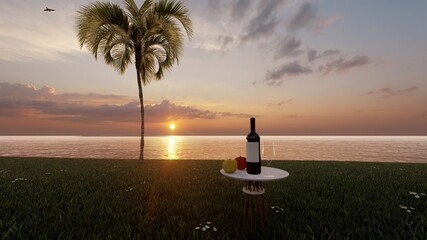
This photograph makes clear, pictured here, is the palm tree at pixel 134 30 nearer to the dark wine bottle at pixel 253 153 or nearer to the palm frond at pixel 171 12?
the palm frond at pixel 171 12

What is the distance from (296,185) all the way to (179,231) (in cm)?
511

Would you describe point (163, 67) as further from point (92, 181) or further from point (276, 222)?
point (276, 222)

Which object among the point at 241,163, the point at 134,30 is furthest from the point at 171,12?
the point at 241,163

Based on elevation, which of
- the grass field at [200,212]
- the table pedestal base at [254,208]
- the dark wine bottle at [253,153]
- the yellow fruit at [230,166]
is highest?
the dark wine bottle at [253,153]

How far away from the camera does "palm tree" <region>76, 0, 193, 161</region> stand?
13805 mm

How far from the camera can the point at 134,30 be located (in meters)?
14.9

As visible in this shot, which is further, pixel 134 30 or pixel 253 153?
pixel 134 30

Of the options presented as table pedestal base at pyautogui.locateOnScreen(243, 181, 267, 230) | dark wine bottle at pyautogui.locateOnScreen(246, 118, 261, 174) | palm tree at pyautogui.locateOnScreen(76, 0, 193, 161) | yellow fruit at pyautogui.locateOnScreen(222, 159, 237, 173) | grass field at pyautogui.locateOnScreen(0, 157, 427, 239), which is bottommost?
grass field at pyautogui.locateOnScreen(0, 157, 427, 239)

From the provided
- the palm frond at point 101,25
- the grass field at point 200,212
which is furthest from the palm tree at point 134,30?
the grass field at point 200,212

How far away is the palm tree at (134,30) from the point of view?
13805 millimetres

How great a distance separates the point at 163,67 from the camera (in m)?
17.2

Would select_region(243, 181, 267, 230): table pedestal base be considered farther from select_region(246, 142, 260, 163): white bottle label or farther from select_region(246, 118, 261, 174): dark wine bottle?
select_region(246, 142, 260, 163): white bottle label

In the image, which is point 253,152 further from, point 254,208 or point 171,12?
point 171,12

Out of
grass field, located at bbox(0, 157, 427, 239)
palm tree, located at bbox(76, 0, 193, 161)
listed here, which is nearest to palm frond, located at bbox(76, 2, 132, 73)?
palm tree, located at bbox(76, 0, 193, 161)
